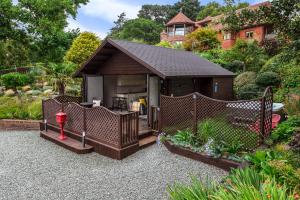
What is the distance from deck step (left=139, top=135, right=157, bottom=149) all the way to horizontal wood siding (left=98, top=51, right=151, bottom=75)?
2.67m

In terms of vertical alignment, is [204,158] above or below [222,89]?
below

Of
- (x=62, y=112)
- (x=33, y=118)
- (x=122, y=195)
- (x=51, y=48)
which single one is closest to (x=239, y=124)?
(x=122, y=195)

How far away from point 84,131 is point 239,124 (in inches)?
196

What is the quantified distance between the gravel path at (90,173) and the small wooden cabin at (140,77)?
274 cm

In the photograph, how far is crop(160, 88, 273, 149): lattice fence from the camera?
643 cm

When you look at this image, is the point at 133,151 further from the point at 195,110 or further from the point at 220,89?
the point at 220,89

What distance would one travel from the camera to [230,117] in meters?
6.88

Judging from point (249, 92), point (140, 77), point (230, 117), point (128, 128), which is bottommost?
point (128, 128)

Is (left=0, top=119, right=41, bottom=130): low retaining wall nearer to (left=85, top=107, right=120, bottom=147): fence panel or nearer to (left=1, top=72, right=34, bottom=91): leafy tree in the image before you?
(left=85, top=107, right=120, bottom=147): fence panel

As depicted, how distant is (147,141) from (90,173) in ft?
8.51

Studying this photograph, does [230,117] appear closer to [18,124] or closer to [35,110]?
[35,110]

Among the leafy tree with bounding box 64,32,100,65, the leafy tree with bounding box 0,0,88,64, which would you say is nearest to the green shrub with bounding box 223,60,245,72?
the leafy tree with bounding box 64,32,100,65

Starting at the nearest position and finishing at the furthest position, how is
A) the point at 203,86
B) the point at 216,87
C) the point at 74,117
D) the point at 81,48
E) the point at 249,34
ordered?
1. the point at 74,117
2. the point at 203,86
3. the point at 216,87
4. the point at 81,48
5. the point at 249,34

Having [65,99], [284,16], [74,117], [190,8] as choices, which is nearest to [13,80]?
[65,99]
